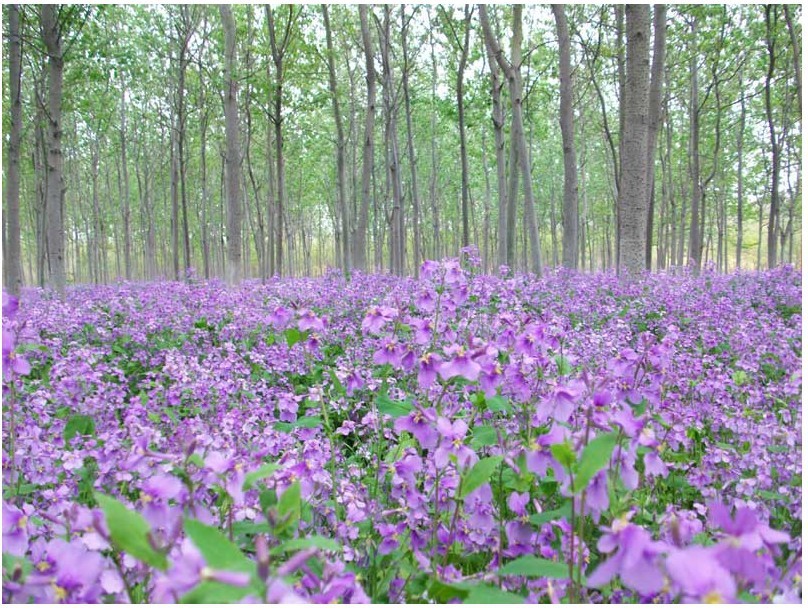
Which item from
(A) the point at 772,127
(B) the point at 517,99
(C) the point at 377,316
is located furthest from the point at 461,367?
(A) the point at 772,127

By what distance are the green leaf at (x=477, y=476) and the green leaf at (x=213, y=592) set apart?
29.4 inches

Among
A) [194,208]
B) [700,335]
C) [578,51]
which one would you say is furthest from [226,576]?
[194,208]

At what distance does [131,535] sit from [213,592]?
0.17 metres

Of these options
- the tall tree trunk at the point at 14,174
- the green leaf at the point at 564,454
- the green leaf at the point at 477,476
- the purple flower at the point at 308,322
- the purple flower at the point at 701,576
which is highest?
A: the tall tree trunk at the point at 14,174

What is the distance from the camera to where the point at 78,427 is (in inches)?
100

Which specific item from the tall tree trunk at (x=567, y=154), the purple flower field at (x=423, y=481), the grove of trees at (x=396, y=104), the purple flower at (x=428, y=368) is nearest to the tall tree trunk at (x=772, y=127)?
the grove of trees at (x=396, y=104)

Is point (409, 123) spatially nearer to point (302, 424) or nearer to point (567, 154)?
point (567, 154)

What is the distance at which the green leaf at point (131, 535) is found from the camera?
871mm

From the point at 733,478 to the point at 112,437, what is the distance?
2506 mm

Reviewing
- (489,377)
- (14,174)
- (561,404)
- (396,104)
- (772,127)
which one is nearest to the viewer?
→ (561,404)

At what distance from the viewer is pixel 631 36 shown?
27.6 feet

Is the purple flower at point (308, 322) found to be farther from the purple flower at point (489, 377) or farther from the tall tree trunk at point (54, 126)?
the tall tree trunk at point (54, 126)

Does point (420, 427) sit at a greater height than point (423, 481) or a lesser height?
greater

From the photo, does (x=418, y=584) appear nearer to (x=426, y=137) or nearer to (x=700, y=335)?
(x=700, y=335)
